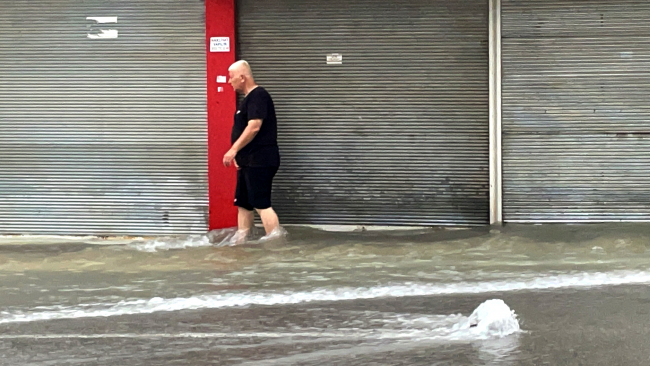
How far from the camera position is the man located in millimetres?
7430

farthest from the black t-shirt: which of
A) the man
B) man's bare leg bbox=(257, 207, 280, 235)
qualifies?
man's bare leg bbox=(257, 207, 280, 235)

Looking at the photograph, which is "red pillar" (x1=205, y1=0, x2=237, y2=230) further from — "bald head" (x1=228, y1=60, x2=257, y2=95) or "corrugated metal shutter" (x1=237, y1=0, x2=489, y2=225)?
"bald head" (x1=228, y1=60, x2=257, y2=95)

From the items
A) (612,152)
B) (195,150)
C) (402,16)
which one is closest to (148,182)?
(195,150)

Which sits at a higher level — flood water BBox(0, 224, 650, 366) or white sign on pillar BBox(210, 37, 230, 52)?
white sign on pillar BBox(210, 37, 230, 52)

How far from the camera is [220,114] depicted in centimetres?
841

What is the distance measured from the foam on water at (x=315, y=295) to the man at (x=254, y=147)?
2.11m

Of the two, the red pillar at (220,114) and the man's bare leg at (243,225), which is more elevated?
the red pillar at (220,114)

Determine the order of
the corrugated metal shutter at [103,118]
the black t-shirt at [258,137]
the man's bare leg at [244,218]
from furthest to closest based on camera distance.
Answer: the corrugated metal shutter at [103,118] → the man's bare leg at [244,218] → the black t-shirt at [258,137]

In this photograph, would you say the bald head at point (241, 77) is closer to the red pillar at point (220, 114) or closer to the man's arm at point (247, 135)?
the man's arm at point (247, 135)

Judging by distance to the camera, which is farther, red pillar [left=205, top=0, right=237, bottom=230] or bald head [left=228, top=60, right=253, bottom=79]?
red pillar [left=205, top=0, right=237, bottom=230]

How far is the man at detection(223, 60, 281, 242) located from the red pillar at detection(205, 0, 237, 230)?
0.73 meters

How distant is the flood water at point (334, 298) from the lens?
4129 mm

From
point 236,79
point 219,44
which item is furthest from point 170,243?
point 219,44

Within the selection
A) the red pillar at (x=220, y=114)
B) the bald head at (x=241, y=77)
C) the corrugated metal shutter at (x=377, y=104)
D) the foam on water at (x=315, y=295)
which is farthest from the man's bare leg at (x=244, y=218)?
the foam on water at (x=315, y=295)
